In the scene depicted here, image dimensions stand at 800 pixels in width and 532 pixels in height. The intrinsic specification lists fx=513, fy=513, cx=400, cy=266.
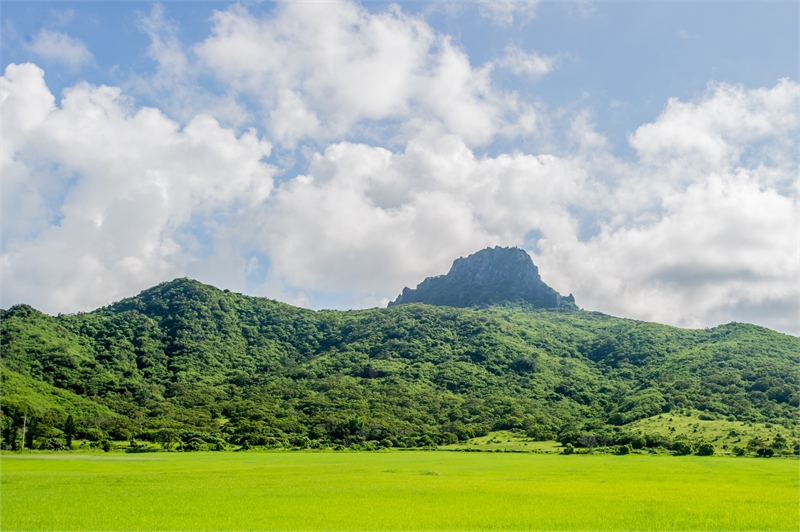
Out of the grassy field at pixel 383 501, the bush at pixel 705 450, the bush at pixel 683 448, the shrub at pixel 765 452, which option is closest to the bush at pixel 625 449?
the bush at pixel 683 448

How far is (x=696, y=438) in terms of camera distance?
11269 centimetres

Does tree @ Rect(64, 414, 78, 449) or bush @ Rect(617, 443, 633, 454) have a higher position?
bush @ Rect(617, 443, 633, 454)

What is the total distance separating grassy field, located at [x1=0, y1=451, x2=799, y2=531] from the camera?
1059 inches

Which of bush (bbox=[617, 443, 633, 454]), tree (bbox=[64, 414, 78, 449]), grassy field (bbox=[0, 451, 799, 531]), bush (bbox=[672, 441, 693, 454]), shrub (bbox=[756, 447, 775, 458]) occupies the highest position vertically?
grassy field (bbox=[0, 451, 799, 531])

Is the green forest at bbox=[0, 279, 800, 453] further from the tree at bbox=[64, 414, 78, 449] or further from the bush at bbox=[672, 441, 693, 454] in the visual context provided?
the bush at bbox=[672, 441, 693, 454]

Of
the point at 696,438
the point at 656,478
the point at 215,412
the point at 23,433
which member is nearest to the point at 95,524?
the point at 656,478

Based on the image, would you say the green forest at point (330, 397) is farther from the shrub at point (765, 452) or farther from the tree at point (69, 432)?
the shrub at point (765, 452)

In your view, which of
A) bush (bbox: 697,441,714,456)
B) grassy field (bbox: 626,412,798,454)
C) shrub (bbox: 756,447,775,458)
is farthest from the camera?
grassy field (bbox: 626,412,798,454)

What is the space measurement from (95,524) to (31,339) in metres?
175

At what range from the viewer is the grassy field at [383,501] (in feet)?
88.3

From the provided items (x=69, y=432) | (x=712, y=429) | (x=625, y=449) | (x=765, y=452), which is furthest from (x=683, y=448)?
(x=69, y=432)

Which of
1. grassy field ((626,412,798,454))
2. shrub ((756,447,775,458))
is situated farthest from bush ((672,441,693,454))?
shrub ((756,447,775,458))

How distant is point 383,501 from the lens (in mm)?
33844

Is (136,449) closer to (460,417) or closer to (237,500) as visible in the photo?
(237,500)
